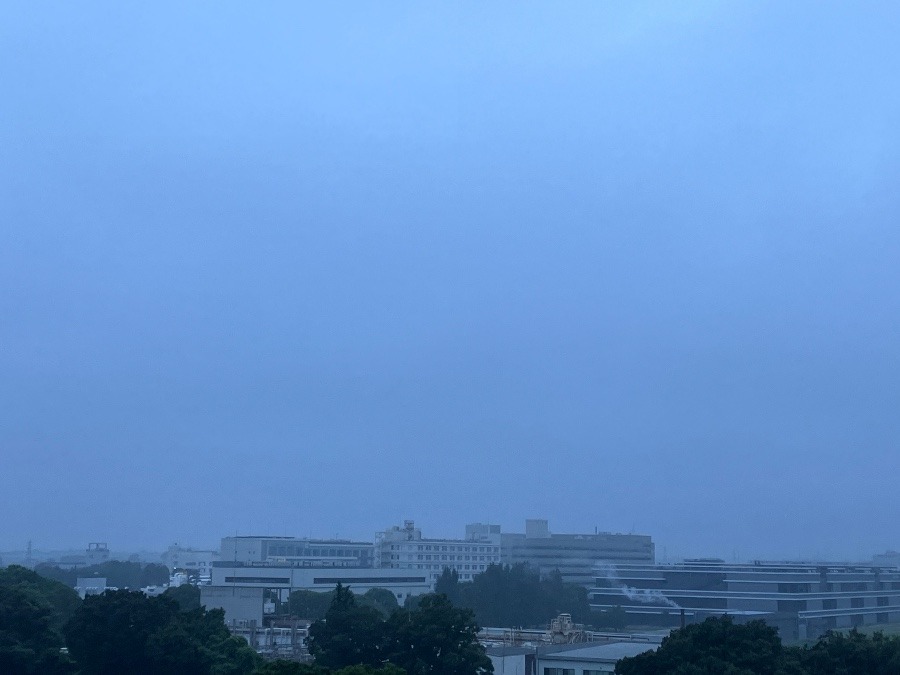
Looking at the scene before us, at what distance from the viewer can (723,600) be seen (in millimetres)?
68312

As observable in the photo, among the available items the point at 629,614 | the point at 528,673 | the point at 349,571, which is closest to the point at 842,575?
the point at 629,614

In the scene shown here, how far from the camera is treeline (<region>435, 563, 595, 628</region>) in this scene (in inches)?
2569

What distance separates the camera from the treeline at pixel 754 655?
71.9ft

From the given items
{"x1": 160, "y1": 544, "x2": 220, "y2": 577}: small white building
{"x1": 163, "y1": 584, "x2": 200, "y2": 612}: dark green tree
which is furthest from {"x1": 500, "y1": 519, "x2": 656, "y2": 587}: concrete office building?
{"x1": 163, "y1": 584, "x2": 200, "y2": 612}: dark green tree

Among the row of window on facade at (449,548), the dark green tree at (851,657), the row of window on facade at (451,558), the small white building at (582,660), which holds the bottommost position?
the small white building at (582,660)

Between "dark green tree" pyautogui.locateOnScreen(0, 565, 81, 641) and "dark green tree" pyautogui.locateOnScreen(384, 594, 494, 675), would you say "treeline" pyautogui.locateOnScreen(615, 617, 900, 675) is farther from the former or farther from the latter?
"dark green tree" pyautogui.locateOnScreen(0, 565, 81, 641)

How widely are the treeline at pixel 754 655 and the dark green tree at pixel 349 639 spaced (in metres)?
7.28

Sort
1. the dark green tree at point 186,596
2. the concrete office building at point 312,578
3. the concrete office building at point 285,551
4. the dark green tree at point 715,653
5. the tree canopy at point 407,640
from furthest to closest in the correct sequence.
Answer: the concrete office building at point 285,551 < the concrete office building at point 312,578 < the dark green tree at point 186,596 < the tree canopy at point 407,640 < the dark green tree at point 715,653

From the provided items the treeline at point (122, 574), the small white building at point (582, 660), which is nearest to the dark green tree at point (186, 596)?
the small white building at point (582, 660)

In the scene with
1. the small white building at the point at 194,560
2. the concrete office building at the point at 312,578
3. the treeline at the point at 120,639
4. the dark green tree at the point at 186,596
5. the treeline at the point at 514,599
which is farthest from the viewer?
the small white building at the point at 194,560

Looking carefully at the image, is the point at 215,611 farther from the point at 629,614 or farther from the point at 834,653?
the point at 629,614

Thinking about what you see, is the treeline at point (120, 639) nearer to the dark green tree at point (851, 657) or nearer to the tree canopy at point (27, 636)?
the tree canopy at point (27, 636)

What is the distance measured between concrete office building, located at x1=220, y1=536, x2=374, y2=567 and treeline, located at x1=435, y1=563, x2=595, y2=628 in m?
20.1

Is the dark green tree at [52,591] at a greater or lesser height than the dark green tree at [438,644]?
greater
